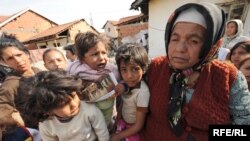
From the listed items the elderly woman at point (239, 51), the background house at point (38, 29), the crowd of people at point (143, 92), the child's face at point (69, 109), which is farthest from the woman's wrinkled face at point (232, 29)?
the background house at point (38, 29)

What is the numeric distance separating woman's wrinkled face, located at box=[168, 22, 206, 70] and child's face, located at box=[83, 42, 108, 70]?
799 millimetres

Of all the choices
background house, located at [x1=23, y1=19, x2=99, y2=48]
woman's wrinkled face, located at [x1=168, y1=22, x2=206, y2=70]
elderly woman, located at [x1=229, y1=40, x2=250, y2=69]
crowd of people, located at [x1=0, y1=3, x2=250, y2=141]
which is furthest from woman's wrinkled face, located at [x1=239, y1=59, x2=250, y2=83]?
background house, located at [x1=23, y1=19, x2=99, y2=48]

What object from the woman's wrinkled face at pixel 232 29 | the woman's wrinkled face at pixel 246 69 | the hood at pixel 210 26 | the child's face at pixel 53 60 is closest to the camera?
the hood at pixel 210 26

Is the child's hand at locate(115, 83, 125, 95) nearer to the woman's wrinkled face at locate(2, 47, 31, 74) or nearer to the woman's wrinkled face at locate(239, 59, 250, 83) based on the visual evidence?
the woman's wrinkled face at locate(2, 47, 31, 74)

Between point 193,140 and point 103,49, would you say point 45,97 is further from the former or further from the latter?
point 193,140

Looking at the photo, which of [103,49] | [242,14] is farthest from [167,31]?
[242,14]

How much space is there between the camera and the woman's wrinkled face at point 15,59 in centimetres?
241

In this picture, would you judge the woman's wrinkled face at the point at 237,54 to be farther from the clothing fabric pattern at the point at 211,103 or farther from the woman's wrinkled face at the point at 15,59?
the woman's wrinkled face at the point at 15,59

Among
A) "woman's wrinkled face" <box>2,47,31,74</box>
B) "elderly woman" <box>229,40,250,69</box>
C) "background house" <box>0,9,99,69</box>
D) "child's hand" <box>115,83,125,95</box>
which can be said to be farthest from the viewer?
"background house" <box>0,9,99,69</box>

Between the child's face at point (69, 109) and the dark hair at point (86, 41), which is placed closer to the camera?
the child's face at point (69, 109)

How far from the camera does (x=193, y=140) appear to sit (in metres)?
1.52

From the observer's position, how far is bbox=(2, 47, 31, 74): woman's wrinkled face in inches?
95.0

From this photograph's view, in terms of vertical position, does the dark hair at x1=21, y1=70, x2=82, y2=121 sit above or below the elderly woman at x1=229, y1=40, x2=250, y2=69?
below

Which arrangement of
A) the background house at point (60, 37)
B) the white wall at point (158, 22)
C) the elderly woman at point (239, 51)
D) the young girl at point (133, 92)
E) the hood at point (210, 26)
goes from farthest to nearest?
the background house at point (60, 37)
the white wall at point (158, 22)
the elderly woman at point (239, 51)
the young girl at point (133, 92)
the hood at point (210, 26)
